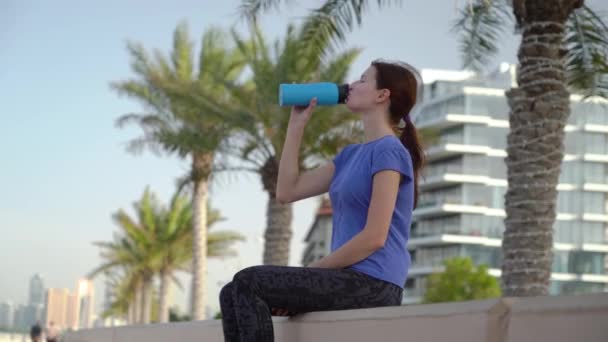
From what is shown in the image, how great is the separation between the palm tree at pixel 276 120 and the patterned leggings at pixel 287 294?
19.7m

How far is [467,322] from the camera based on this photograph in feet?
9.89

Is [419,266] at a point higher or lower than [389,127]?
higher

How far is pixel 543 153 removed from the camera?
12672 mm

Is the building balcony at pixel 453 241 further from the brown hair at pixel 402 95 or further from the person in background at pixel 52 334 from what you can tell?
the brown hair at pixel 402 95

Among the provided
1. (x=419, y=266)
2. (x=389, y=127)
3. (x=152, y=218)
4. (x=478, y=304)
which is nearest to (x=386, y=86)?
(x=389, y=127)

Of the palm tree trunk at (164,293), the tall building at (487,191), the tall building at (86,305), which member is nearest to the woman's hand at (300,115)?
the palm tree trunk at (164,293)

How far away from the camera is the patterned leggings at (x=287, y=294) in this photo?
373cm

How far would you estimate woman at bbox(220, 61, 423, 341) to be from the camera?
12.4ft

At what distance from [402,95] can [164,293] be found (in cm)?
4775

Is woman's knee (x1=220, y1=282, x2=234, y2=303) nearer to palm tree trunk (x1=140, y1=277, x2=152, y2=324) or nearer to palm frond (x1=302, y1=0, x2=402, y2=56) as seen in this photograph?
palm frond (x1=302, y1=0, x2=402, y2=56)

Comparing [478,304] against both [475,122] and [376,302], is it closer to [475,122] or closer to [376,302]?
[376,302]

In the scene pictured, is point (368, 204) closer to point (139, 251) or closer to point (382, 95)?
point (382, 95)

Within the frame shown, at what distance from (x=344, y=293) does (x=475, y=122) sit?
9207 centimetres

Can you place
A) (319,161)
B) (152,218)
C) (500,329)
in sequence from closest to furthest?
(500,329) < (319,161) < (152,218)
